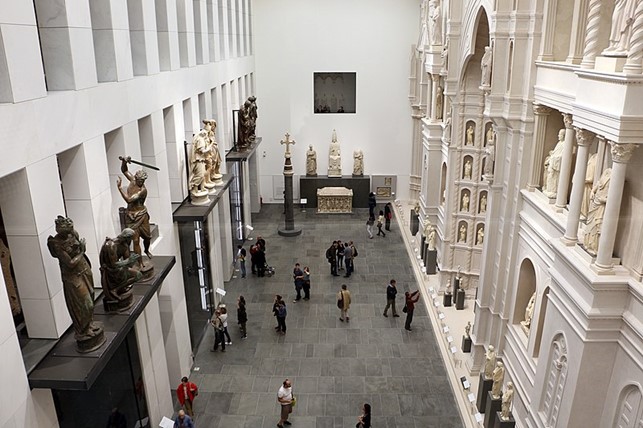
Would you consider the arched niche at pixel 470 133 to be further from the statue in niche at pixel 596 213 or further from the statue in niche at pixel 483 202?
the statue in niche at pixel 596 213

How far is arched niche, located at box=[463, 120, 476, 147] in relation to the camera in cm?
1677

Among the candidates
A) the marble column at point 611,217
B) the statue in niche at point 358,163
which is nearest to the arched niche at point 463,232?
the marble column at point 611,217

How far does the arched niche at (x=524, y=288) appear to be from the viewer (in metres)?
11.3

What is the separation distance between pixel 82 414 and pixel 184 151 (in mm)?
7105

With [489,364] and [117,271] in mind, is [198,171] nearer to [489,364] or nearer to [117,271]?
[117,271]

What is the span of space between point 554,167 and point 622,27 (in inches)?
140

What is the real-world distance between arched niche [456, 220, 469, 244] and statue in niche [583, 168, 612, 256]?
9417 mm

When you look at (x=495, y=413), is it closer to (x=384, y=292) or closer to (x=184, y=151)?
(x=384, y=292)

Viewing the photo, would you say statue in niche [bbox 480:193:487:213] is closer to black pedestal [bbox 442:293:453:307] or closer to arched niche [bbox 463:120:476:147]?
arched niche [bbox 463:120:476:147]

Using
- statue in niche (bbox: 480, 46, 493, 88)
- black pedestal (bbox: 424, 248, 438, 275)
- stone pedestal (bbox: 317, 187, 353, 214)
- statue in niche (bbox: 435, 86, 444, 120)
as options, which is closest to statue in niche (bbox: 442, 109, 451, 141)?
statue in niche (bbox: 435, 86, 444, 120)

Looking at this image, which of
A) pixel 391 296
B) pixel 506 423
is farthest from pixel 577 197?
pixel 391 296

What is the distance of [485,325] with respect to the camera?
13188 mm

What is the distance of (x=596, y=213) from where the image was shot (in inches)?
310

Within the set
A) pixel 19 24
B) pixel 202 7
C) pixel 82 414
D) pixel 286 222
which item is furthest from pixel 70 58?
pixel 286 222
